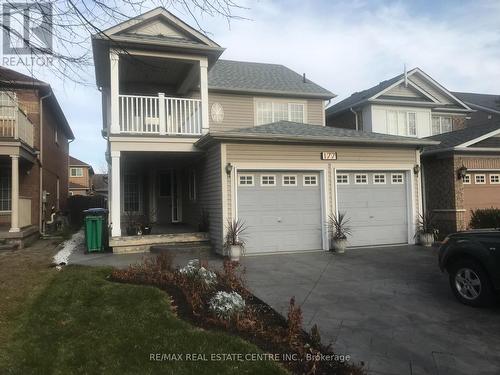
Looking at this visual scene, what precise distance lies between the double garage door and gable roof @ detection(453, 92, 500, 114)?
13.8m

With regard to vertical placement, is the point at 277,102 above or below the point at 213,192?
above

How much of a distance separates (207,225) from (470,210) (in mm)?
9131

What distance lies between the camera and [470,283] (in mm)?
6160

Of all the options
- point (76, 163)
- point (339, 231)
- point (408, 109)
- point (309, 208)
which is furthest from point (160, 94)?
point (76, 163)

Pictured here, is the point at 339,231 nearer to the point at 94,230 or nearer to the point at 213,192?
the point at 213,192

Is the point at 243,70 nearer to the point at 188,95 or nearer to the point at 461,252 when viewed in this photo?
the point at 188,95

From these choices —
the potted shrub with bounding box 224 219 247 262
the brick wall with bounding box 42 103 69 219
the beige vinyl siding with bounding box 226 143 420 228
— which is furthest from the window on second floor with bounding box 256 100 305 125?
the brick wall with bounding box 42 103 69 219

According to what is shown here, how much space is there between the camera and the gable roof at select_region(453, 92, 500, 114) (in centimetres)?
2300

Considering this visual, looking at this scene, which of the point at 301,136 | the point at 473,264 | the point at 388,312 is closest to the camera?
the point at 388,312

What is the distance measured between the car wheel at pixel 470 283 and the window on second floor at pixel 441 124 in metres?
15.1

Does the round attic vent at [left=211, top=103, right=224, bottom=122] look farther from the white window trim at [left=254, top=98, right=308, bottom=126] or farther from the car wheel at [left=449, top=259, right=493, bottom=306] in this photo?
the car wheel at [left=449, top=259, right=493, bottom=306]

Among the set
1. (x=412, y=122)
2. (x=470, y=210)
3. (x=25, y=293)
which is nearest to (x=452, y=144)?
(x=470, y=210)

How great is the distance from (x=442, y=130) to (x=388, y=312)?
1671 centimetres

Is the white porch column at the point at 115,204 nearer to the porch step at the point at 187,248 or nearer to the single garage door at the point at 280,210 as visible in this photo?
Result: the porch step at the point at 187,248
